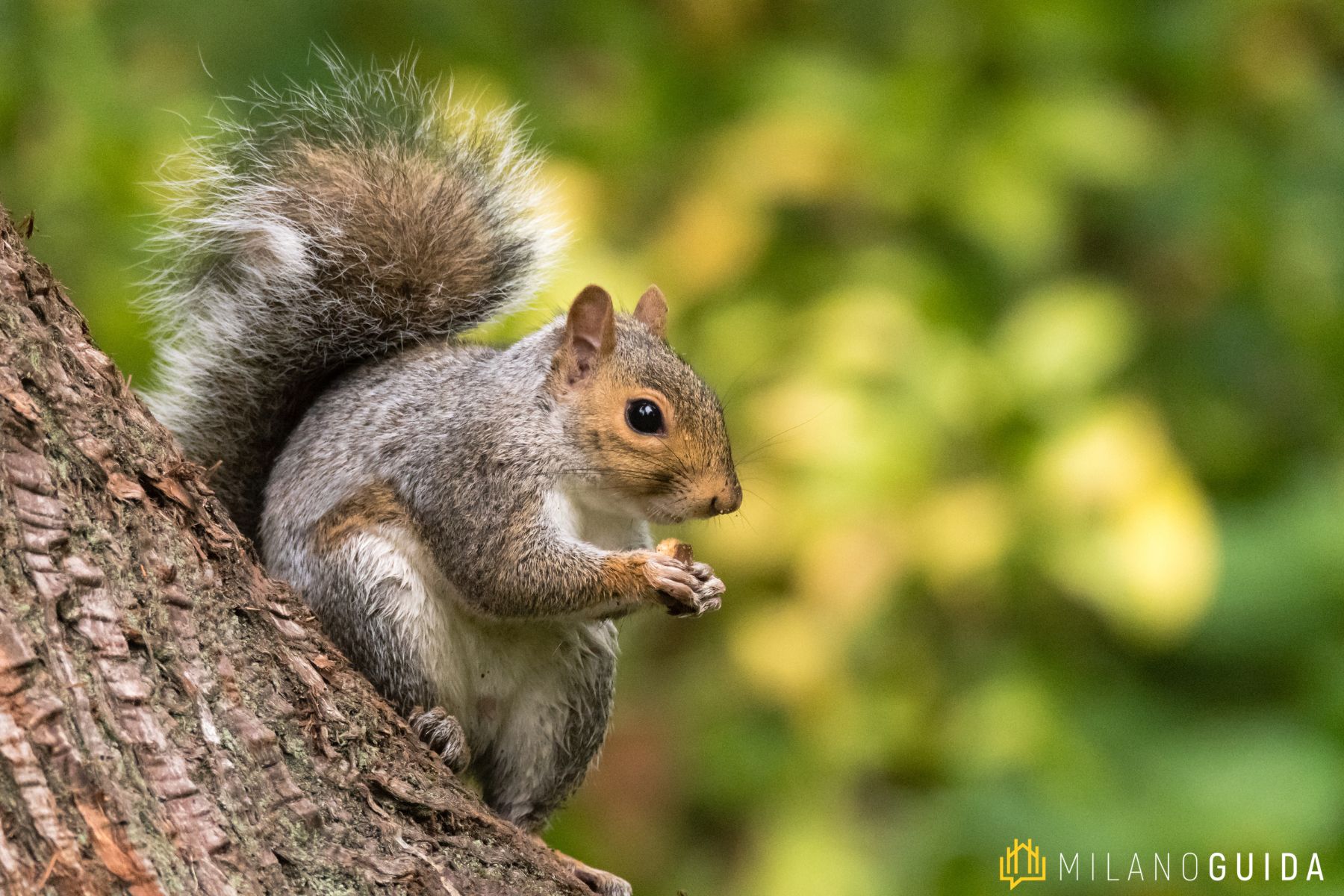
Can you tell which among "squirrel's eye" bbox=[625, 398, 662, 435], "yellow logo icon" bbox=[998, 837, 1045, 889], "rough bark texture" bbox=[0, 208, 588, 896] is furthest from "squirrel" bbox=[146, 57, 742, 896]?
"yellow logo icon" bbox=[998, 837, 1045, 889]

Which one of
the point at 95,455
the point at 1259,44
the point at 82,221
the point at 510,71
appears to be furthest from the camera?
the point at 1259,44

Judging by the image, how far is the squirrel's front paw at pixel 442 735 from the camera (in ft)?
5.33

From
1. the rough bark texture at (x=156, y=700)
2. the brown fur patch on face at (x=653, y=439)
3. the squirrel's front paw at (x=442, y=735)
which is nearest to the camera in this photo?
the rough bark texture at (x=156, y=700)

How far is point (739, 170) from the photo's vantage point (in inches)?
108

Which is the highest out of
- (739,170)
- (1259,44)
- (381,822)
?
(1259,44)

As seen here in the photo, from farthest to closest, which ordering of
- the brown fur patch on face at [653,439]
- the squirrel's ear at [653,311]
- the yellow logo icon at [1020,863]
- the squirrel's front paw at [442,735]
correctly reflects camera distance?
the yellow logo icon at [1020,863] → the squirrel's ear at [653,311] → the brown fur patch on face at [653,439] → the squirrel's front paw at [442,735]

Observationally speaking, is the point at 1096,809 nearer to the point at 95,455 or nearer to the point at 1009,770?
the point at 1009,770

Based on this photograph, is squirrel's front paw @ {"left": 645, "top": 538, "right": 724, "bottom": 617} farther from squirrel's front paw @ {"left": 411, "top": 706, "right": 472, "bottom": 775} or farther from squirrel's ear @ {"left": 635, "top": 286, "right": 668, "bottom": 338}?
squirrel's ear @ {"left": 635, "top": 286, "right": 668, "bottom": 338}

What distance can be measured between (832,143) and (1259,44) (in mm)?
1148

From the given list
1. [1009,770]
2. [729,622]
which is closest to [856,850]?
[1009,770]

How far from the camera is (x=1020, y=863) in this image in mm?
2455

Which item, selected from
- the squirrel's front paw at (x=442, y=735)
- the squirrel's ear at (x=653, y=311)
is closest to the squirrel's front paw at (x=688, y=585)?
the squirrel's front paw at (x=442, y=735)

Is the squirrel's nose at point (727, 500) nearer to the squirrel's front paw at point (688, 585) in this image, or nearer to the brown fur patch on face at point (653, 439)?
the brown fur patch on face at point (653, 439)

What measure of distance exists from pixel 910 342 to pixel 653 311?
0.68 m
